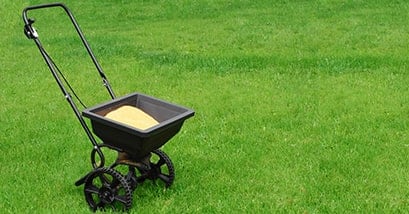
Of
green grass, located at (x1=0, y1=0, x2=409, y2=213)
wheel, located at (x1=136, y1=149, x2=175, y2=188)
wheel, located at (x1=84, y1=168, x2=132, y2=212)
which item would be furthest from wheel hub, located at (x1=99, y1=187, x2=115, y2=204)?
wheel, located at (x1=136, y1=149, x2=175, y2=188)

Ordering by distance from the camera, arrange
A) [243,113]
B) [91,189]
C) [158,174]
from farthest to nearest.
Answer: [243,113] < [158,174] < [91,189]

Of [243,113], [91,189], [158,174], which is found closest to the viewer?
[91,189]

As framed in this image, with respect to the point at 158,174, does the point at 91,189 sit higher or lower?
higher

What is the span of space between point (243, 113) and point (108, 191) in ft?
10.0

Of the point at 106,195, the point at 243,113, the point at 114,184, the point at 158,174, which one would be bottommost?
the point at 243,113

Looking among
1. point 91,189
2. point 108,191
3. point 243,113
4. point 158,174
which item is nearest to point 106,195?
point 108,191

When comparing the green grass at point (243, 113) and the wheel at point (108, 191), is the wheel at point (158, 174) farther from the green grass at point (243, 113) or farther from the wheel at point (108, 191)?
the wheel at point (108, 191)

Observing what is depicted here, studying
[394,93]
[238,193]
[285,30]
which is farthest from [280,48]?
[238,193]

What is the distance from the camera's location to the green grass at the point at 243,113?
19.1ft

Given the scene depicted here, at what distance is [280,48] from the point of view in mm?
12227

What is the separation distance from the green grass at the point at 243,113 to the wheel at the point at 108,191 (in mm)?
181

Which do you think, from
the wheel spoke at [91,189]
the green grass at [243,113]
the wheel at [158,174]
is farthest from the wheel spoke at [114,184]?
the wheel at [158,174]

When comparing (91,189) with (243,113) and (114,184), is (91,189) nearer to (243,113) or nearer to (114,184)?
(114,184)

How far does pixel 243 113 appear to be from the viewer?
8133 mm
